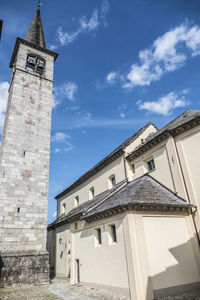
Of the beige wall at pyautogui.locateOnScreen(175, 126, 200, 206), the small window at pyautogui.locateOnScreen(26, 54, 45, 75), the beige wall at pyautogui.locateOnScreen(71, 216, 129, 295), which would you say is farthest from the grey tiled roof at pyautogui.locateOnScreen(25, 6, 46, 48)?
the beige wall at pyautogui.locateOnScreen(71, 216, 129, 295)

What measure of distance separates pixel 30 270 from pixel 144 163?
35.3 ft

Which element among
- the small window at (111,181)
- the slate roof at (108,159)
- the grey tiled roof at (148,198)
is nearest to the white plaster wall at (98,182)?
the small window at (111,181)

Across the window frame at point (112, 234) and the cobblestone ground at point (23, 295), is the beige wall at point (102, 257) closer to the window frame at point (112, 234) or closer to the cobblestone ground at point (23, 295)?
the window frame at point (112, 234)

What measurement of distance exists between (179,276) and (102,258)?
403cm

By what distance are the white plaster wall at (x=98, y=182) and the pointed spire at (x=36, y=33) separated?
16.1 m

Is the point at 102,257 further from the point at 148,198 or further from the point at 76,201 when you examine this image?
the point at 76,201

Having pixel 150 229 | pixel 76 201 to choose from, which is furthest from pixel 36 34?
pixel 150 229

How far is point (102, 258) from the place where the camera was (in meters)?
11.1

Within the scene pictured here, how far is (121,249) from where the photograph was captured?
981 cm

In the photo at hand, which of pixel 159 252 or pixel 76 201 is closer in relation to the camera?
pixel 159 252

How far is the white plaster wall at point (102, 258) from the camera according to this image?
967cm

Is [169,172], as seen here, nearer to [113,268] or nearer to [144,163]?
[144,163]

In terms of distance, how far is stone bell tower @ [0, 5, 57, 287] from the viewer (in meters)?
13.1

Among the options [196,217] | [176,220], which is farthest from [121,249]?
[196,217]
